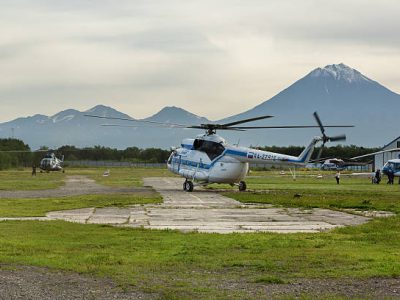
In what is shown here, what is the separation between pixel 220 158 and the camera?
139 ft

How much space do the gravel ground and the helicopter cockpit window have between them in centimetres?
3127

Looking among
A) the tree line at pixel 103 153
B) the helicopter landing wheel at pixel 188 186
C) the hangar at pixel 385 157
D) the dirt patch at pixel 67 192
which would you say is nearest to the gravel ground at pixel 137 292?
the dirt patch at pixel 67 192

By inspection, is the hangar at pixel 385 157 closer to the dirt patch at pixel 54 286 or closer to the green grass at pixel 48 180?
the green grass at pixel 48 180

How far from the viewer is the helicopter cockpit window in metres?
42.5

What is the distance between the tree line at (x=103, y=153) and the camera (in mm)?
130875

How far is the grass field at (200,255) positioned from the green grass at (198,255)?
0.01m

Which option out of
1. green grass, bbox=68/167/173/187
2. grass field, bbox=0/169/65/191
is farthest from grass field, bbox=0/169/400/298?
green grass, bbox=68/167/173/187

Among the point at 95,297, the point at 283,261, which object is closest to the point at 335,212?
the point at 283,261

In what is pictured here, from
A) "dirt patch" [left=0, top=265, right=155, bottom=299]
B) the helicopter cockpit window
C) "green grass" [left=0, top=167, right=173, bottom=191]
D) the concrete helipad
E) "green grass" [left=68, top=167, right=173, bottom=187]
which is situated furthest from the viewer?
"green grass" [left=68, top=167, right=173, bottom=187]

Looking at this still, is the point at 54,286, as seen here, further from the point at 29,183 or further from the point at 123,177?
the point at 123,177

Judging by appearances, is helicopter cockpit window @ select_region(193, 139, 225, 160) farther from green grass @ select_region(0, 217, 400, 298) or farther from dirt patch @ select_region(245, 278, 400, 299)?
dirt patch @ select_region(245, 278, 400, 299)

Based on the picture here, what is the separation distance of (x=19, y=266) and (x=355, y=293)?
18.1ft

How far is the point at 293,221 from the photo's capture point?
71.9ft

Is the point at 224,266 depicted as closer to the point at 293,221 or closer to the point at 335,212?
the point at 293,221
